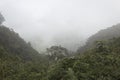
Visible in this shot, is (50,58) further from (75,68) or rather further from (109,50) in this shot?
(75,68)

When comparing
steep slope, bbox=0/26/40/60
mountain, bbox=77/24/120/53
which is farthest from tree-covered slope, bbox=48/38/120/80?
mountain, bbox=77/24/120/53

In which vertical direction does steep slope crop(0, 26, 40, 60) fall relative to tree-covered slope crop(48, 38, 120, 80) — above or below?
above

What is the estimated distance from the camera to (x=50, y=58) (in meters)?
62.7

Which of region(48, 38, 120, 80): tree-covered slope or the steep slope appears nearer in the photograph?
region(48, 38, 120, 80): tree-covered slope

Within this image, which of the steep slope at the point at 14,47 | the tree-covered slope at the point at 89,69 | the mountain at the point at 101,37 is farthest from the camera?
the mountain at the point at 101,37

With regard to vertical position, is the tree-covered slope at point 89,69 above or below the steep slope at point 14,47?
below

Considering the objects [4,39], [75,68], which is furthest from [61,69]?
[4,39]

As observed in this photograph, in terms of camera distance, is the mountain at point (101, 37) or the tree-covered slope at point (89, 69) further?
the mountain at point (101, 37)

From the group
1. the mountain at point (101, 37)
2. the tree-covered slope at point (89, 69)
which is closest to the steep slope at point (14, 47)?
the mountain at point (101, 37)

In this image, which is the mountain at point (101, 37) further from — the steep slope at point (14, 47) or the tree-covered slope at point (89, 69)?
the tree-covered slope at point (89, 69)

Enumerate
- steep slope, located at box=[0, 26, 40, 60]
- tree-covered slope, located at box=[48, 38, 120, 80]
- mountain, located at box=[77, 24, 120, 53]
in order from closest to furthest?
tree-covered slope, located at box=[48, 38, 120, 80] → steep slope, located at box=[0, 26, 40, 60] → mountain, located at box=[77, 24, 120, 53]

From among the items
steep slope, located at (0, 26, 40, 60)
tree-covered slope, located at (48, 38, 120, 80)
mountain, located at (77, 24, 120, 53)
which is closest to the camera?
tree-covered slope, located at (48, 38, 120, 80)

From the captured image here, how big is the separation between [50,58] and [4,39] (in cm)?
1796

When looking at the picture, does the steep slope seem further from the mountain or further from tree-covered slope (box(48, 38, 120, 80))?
tree-covered slope (box(48, 38, 120, 80))
